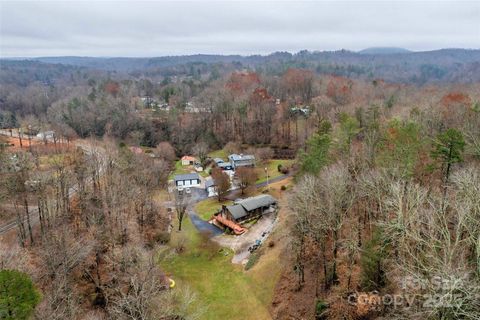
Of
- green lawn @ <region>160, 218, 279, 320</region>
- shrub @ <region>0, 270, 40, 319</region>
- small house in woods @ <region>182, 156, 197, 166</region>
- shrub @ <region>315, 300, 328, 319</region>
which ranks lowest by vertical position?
green lawn @ <region>160, 218, 279, 320</region>

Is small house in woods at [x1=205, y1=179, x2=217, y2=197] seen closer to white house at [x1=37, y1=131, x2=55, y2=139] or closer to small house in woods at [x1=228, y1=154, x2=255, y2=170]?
small house in woods at [x1=228, y1=154, x2=255, y2=170]

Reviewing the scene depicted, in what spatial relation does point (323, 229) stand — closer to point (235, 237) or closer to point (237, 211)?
point (235, 237)

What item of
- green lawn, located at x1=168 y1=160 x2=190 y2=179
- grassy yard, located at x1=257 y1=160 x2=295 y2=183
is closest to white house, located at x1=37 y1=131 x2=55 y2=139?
green lawn, located at x1=168 y1=160 x2=190 y2=179

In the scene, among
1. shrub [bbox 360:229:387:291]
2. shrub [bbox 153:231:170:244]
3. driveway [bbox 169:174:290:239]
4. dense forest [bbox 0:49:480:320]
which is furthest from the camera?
shrub [bbox 153:231:170:244]

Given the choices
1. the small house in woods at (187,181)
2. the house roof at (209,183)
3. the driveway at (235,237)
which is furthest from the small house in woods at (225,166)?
the driveway at (235,237)

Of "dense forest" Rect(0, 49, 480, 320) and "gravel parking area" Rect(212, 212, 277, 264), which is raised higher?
"dense forest" Rect(0, 49, 480, 320)

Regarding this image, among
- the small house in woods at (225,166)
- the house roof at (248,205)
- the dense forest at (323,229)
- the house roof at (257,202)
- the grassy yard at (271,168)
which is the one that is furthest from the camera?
the small house in woods at (225,166)

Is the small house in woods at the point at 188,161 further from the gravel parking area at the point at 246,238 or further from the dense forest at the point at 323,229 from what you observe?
the gravel parking area at the point at 246,238
